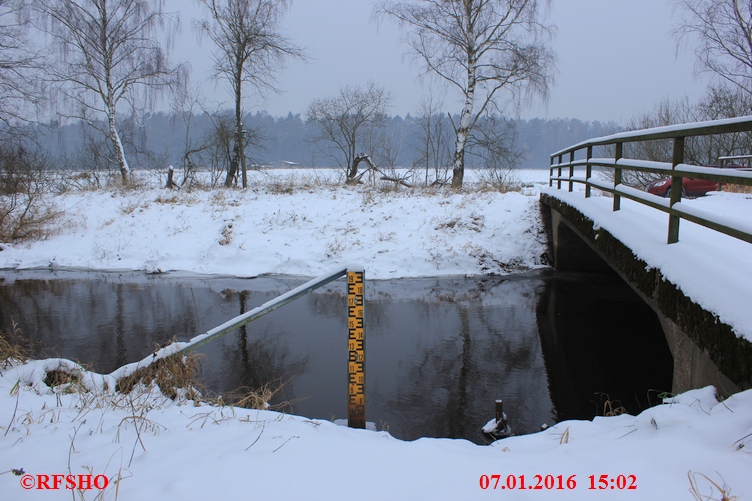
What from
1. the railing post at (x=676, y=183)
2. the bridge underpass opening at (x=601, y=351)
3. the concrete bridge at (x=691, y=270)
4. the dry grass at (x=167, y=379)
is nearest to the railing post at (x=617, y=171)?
the concrete bridge at (x=691, y=270)

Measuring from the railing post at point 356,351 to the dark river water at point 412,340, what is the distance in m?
0.63

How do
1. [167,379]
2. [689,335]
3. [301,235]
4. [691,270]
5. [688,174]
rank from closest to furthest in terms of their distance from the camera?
[689,335]
[691,270]
[688,174]
[167,379]
[301,235]

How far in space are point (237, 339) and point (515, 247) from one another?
9.05 meters

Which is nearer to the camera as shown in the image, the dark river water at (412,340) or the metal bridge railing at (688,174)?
the metal bridge railing at (688,174)

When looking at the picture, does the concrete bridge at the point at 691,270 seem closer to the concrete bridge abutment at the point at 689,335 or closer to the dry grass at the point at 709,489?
the concrete bridge abutment at the point at 689,335

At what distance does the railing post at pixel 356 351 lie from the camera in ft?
15.3

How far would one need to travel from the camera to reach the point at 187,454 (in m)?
2.89

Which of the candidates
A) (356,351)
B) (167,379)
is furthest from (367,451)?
(167,379)

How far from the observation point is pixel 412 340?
8039 millimetres

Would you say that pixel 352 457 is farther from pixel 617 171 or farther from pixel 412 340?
pixel 617 171

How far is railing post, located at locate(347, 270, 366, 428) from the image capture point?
467cm

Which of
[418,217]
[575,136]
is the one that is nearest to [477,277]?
[418,217]

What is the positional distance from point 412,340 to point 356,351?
349cm

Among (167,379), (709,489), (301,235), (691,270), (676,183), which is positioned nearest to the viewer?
(709,489)
